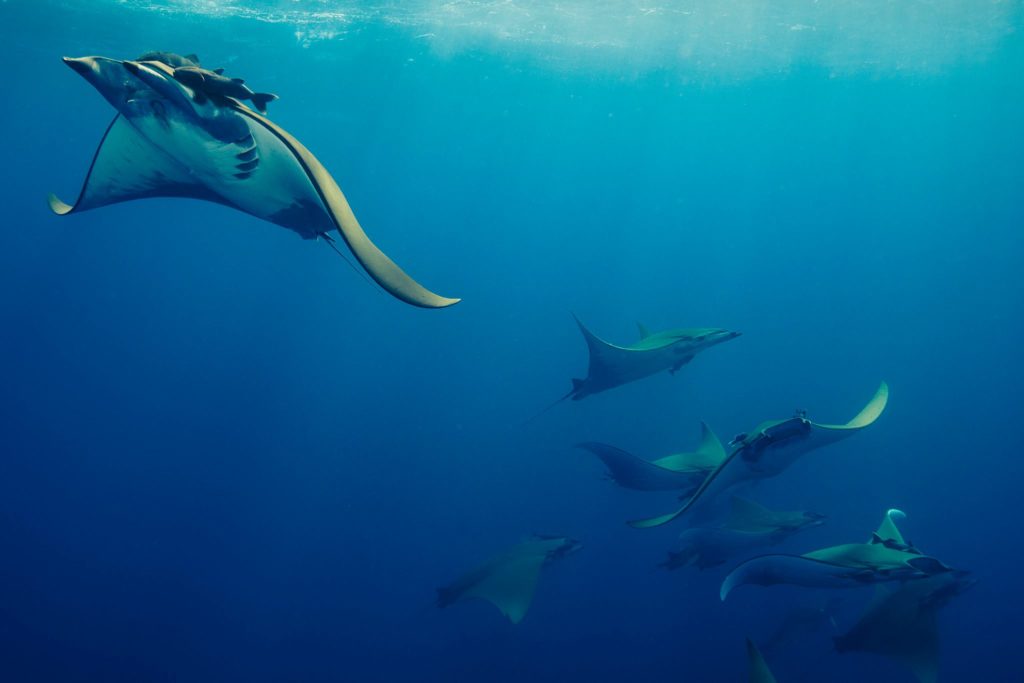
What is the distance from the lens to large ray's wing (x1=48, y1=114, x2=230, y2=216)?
380cm

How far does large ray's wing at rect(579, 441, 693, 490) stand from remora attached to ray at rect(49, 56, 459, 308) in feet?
12.5

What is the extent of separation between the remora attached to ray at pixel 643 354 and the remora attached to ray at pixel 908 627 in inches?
118

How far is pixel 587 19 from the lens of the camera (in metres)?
15.6

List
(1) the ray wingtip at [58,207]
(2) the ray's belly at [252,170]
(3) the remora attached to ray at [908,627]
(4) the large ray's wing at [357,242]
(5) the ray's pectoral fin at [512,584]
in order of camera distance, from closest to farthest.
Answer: (4) the large ray's wing at [357,242] < (2) the ray's belly at [252,170] < (1) the ray wingtip at [58,207] < (3) the remora attached to ray at [908,627] < (5) the ray's pectoral fin at [512,584]

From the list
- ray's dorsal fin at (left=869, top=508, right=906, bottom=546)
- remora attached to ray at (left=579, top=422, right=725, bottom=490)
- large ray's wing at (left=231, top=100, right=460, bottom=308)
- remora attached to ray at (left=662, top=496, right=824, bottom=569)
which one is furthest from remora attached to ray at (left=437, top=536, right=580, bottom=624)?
large ray's wing at (left=231, top=100, right=460, bottom=308)

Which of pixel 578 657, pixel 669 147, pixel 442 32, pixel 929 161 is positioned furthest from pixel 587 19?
pixel 929 161

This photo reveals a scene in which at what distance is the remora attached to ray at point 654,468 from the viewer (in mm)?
6121

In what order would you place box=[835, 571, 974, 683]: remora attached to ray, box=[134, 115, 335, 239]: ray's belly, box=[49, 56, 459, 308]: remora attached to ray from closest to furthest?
box=[49, 56, 459, 308]: remora attached to ray, box=[134, 115, 335, 239]: ray's belly, box=[835, 571, 974, 683]: remora attached to ray

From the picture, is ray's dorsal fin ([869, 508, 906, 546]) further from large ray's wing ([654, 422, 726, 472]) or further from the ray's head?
the ray's head

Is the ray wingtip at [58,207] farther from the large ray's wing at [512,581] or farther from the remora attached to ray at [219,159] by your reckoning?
Result: the large ray's wing at [512,581]

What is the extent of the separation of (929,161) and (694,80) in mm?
17738

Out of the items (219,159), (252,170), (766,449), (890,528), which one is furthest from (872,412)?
(219,159)

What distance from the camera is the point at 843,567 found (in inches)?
169

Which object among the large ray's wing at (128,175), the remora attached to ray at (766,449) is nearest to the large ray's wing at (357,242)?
the large ray's wing at (128,175)
